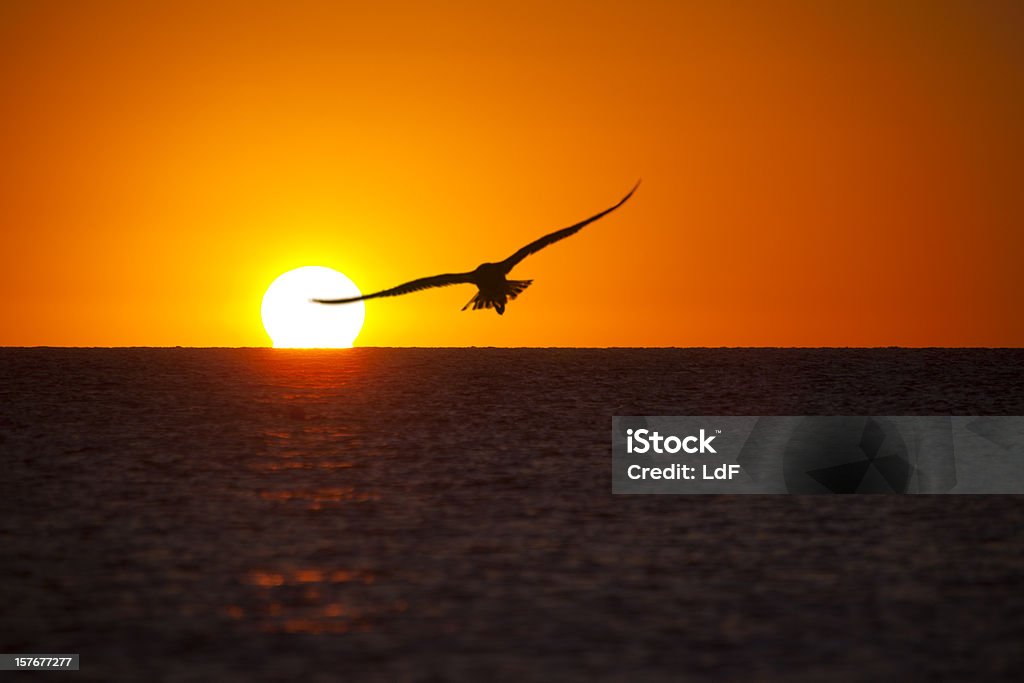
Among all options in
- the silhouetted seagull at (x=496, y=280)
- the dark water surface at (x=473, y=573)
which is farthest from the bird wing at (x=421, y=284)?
the dark water surface at (x=473, y=573)

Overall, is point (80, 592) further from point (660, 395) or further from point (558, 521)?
point (660, 395)

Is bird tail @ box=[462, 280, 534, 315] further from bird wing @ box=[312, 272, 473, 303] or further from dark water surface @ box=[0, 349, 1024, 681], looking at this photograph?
dark water surface @ box=[0, 349, 1024, 681]

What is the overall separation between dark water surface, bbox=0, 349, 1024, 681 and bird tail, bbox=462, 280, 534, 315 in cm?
515

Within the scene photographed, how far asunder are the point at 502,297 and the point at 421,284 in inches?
71.4

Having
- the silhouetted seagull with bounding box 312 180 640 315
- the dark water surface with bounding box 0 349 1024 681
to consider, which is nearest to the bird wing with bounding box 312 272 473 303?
the silhouetted seagull with bounding box 312 180 640 315

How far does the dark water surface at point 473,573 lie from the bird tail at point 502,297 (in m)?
5.15

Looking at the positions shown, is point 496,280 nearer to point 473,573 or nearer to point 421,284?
point 421,284

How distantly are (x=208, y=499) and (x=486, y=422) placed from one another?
138ft

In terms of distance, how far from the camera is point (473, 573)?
28750 millimetres

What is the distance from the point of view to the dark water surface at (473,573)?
21.8m

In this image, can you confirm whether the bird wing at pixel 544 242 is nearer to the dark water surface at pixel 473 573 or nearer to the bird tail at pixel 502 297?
the bird tail at pixel 502 297

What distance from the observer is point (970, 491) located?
148 ft

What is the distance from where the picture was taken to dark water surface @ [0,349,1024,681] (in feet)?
71.5

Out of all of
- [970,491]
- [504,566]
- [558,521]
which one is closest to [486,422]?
[970,491]
